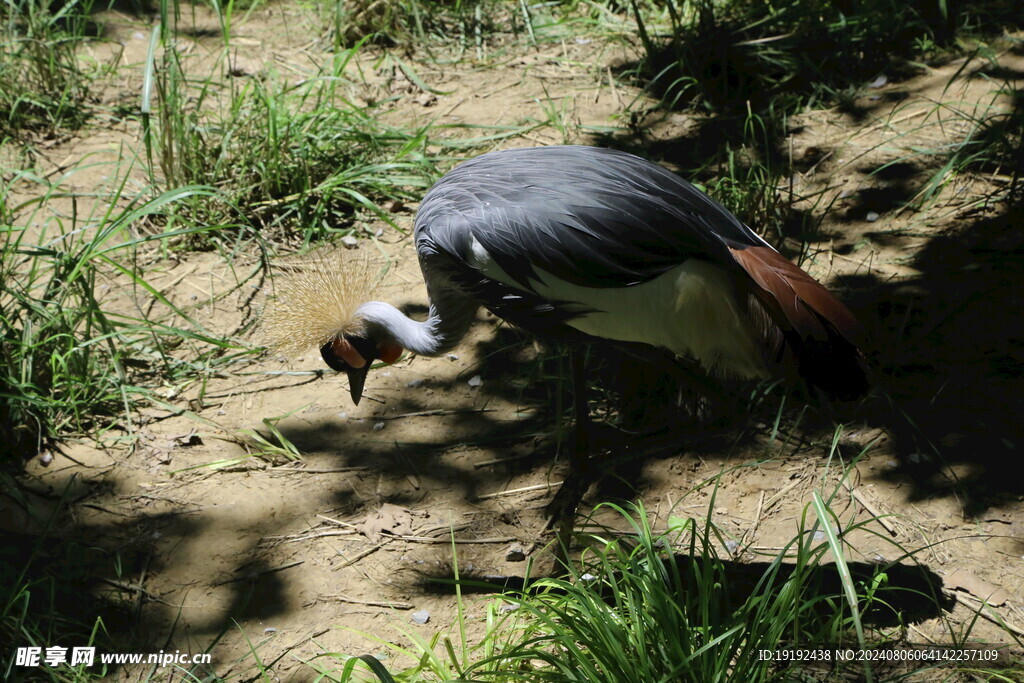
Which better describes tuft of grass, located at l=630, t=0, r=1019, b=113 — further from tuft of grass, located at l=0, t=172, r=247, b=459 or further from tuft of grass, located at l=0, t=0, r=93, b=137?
tuft of grass, located at l=0, t=0, r=93, b=137

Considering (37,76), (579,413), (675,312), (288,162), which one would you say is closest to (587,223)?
(675,312)

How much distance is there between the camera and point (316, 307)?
330cm

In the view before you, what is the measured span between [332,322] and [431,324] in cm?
43

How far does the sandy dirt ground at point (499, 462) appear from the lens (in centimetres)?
245

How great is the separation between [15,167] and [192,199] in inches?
39.4

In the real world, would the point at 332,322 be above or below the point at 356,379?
above

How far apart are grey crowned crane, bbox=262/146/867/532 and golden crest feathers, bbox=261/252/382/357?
1.76 feet

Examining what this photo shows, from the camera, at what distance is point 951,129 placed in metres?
3.85

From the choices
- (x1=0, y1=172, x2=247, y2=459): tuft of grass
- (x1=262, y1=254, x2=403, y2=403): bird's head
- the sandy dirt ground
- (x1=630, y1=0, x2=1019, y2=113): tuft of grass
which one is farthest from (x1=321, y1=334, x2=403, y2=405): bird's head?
(x1=630, y1=0, x2=1019, y2=113): tuft of grass

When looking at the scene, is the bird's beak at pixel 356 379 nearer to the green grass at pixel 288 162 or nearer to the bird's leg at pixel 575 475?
the bird's leg at pixel 575 475

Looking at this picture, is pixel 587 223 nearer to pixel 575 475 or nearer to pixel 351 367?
pixel 575 475

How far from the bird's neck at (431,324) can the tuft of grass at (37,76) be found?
7.88 ft

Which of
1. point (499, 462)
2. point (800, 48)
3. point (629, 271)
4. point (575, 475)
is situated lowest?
point (499, 462)

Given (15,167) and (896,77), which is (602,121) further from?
(15,167)
